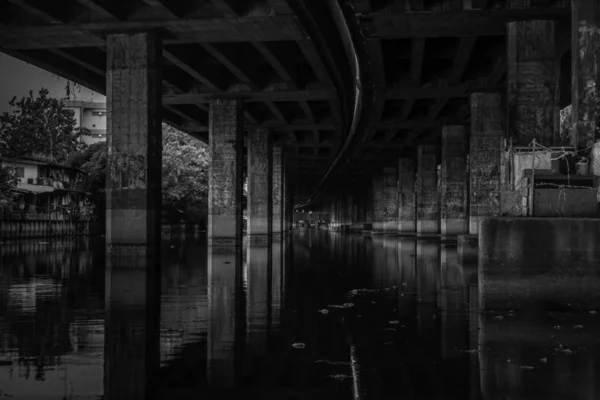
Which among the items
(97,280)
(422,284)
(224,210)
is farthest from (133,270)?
(224,210)

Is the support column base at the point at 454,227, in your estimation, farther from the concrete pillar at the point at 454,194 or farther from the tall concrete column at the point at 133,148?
the tall concrete column at the point at 133,148

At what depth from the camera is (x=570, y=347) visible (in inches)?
323

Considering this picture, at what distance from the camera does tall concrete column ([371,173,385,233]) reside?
3403 inches

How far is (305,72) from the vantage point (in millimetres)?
37594

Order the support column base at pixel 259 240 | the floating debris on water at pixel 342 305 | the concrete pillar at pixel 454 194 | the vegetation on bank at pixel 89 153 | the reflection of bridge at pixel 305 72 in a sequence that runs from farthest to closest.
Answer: the vegetation on bank at pixel 89 153 < the support column base at pixel 259 240 < the concrete pillar at pixel 454 194 < the reflection of bridge at pixel 305 72 < the floating debris on water at pixel 342 305

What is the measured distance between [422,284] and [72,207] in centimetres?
5760

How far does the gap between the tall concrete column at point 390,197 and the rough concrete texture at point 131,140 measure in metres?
58.3

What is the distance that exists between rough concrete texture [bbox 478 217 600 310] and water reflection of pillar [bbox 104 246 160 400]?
539cm

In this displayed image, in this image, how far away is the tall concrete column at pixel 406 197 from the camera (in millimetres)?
71750

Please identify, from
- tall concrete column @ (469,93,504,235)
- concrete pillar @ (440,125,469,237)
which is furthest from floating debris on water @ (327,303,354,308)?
concrete pillar @ (440,125,469,237)

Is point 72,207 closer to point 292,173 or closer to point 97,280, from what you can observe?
point 292,173

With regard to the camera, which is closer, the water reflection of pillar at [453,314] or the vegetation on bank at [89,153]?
the water reflection of pillar at [453,314]

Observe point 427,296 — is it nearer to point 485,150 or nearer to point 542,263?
point 542,263

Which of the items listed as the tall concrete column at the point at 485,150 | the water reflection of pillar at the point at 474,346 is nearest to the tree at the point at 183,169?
the tall concrete column at the point at 485,150
